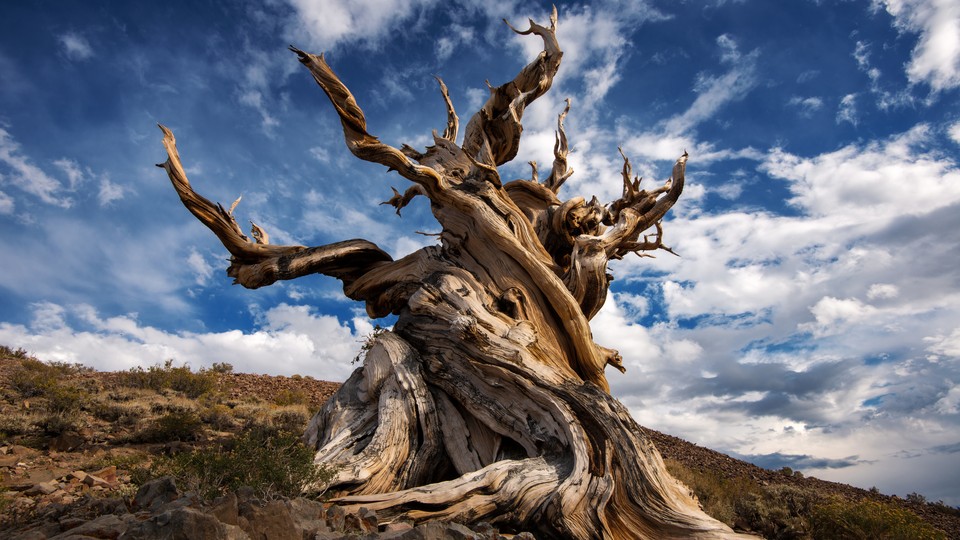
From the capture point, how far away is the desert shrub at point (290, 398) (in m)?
13.4

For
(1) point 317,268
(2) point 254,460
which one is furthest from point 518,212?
(2) point 254,460

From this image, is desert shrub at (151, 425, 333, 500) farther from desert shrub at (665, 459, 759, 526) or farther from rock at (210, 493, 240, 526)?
desert shrub at (665, 459, 759, 526)

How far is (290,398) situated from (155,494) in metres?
10.3

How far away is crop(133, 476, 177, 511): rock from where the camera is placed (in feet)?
11.8

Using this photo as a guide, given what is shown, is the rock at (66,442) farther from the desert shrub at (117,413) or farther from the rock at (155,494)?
the rock at (155,494)

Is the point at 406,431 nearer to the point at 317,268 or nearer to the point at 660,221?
the point at 317,268

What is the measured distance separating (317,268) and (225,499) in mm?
6024

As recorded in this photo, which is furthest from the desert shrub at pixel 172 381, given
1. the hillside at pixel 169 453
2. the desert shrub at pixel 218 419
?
the desert shrub at pixel 218 419

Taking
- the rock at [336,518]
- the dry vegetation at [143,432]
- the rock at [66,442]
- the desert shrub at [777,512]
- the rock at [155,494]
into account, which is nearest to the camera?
the rock at [336,518]

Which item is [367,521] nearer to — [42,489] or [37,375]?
[42,489]

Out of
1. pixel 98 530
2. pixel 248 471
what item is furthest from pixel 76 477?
pixel 98 530

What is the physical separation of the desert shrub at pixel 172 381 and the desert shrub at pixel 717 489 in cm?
1053

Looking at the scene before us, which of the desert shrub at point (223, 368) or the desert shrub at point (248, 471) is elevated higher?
the desert shrub at point (223, 368)

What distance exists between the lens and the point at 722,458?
42.3 ft
